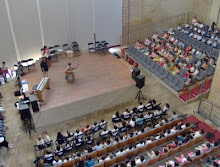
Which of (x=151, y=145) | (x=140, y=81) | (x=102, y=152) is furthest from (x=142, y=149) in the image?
(x=140, y=81)

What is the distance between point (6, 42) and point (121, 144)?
9.37m

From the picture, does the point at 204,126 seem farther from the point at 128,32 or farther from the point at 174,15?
the point at 174,15

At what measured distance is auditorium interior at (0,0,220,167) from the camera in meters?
8.94

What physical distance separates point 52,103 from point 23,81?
2395 millimetres

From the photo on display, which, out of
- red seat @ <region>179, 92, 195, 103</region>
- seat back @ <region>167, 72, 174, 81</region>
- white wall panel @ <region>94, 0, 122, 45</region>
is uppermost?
white wall panel @ <region>94, 0, 122, 45</region>

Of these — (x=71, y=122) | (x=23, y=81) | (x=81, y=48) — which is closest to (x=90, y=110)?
(x=71, y=122)

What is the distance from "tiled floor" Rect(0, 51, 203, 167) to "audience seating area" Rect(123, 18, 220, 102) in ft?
1.58

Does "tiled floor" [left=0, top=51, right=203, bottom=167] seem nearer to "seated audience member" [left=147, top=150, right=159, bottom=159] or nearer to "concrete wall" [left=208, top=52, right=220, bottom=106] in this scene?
"concrete wall" [left=208, top=52, right=220, bottom=106]

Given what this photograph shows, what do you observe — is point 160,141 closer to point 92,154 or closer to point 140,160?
point 140,160

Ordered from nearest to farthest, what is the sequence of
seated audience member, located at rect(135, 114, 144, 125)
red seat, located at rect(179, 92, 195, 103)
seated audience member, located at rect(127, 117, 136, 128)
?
seated audience member, located at rect(127, 117, 136, 128)
seated audience member, located at rect(135, 114, 144, 125)
red seat, located at rect(179, 92, 195, 103)

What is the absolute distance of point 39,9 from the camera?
14.5 meters

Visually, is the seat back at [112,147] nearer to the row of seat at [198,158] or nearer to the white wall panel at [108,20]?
the row of seat at [198,158]

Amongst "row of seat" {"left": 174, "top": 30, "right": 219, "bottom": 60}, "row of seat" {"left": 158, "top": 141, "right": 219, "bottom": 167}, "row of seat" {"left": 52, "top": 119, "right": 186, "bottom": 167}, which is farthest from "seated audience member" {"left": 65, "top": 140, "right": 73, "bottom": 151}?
"row of seat" {"left": 174, "top": 30, "right": 219, "bottom": 60}

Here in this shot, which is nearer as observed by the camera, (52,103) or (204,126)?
(204,126)
